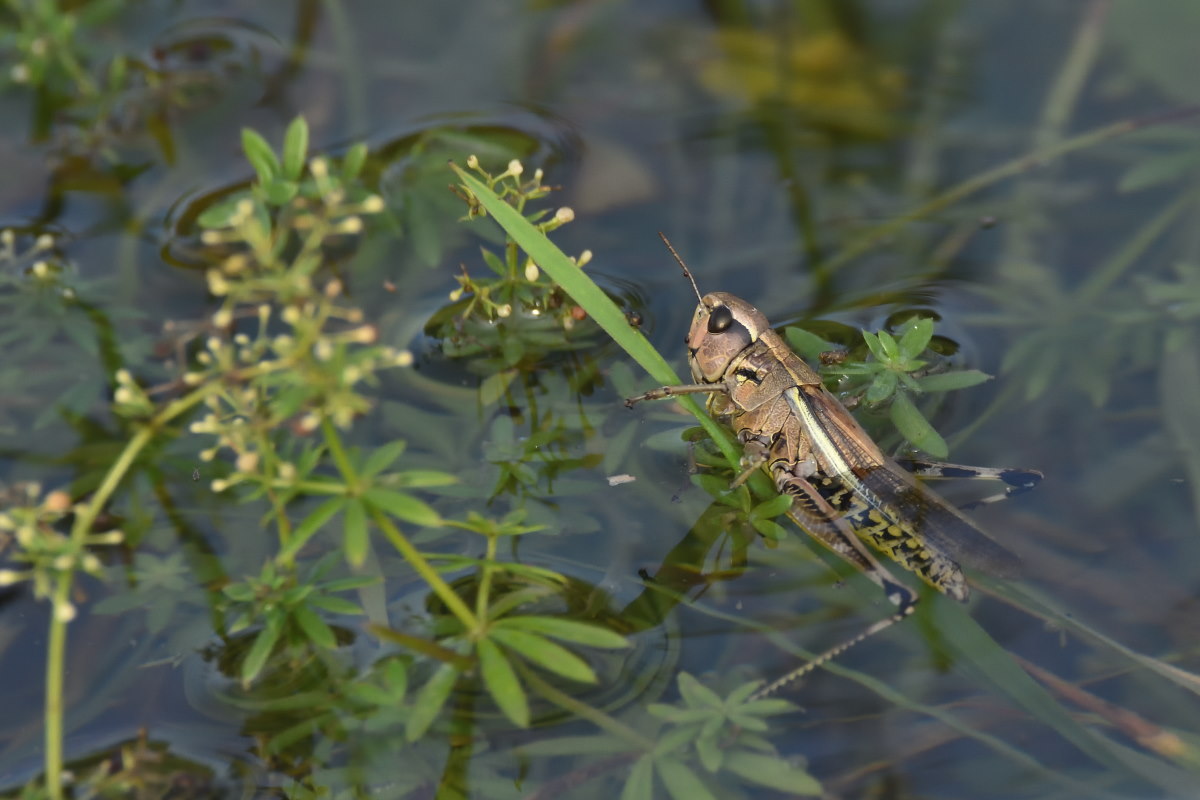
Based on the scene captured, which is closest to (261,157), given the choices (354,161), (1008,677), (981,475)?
(354,161)

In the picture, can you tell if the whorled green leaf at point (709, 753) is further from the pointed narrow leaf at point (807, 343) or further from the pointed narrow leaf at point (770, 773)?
the pointed narrow leaf at point (807, 343)

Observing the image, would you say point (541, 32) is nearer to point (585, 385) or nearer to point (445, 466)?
point (585, 385)

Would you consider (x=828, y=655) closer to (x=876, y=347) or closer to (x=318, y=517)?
(x=876, y=347)

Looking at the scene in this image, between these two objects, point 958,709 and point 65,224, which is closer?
point 958,709

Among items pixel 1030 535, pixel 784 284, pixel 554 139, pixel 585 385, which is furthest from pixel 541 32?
pixel 1030 535

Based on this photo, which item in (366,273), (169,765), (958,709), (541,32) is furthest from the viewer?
(541,32)

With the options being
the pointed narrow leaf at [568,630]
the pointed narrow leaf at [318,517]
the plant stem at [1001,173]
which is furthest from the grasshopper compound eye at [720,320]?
the pointed narrow leaf at [318,517]

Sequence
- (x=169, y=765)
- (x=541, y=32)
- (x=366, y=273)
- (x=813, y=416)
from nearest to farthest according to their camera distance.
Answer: (x=169, y=765) → (x=813, y=416) → (x=366, y=273) → (x=541, y=32)
